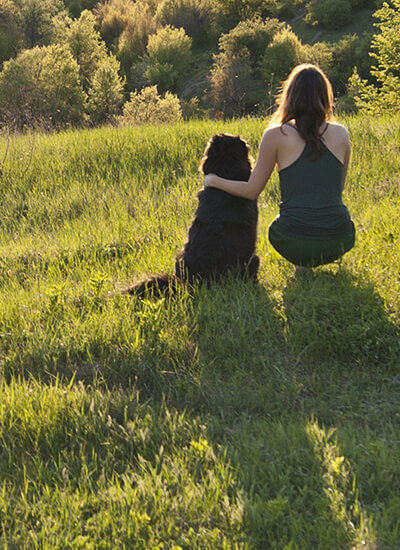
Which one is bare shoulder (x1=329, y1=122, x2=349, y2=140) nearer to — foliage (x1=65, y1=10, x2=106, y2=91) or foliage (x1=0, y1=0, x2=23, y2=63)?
foliage (x1=65, y1=10, x2=106, y2=91)

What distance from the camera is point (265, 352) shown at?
149 inches

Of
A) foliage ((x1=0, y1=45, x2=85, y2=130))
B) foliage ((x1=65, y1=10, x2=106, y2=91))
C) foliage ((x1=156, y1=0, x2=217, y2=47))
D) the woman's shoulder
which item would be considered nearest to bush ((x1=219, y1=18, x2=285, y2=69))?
foliage ((x1=65, y1=10, x2=106, y2=91))

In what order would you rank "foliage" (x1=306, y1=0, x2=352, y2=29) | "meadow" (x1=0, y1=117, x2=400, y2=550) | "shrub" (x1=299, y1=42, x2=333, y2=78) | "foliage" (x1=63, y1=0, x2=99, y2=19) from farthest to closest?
"foliage" (x1=63, y1=0, x2=99, y2=19) < "foliage" (x1=306, y1=0, x2=352, y2=29) < "shrub" (x1=299, y1=42, x2=333, y2=78) < "meadow" (x1=0, y1=117, x2=400, y2=550)

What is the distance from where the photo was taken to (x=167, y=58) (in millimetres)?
52844

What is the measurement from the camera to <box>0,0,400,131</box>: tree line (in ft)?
122

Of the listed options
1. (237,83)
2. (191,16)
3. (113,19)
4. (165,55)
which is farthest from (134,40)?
(237,83)

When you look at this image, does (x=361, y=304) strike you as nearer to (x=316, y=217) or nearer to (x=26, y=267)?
(x=316, y=217)

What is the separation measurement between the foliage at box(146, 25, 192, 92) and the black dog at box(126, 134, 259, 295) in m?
49.6

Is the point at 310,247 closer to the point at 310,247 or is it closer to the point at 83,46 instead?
the point at 310,247

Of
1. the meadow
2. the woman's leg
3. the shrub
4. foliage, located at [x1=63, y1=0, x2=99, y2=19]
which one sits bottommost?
the meadow

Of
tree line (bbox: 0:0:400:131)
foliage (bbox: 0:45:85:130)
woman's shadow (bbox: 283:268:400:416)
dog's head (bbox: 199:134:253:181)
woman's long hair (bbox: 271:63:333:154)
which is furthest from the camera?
tree line (bbox: 0:0:400:131)

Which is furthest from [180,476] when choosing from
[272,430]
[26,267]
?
[26,267]

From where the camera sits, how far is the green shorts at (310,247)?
14.0 feet

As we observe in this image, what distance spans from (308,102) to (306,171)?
529 millimetres
